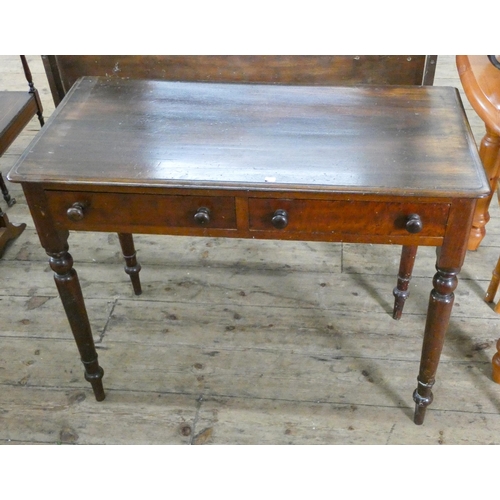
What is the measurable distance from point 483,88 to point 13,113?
1.74 meters

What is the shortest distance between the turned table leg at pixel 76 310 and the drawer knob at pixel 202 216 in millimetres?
359

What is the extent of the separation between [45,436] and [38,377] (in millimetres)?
219

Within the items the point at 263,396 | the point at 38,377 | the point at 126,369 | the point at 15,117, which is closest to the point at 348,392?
the point at 263,396

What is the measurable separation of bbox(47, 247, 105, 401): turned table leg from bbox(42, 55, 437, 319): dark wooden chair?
0.44 metres

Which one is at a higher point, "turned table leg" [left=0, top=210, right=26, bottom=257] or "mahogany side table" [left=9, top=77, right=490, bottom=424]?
"mahogany side table" [left=9, top=77, right=490, bottom=424]

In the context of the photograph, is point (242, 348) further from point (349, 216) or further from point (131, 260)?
point (349, 216)

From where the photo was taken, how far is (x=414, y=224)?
3.93ft

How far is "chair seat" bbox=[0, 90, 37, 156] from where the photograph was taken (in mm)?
2232

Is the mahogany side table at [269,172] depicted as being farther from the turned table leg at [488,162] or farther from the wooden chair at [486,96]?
the turned table leg at [488,162]

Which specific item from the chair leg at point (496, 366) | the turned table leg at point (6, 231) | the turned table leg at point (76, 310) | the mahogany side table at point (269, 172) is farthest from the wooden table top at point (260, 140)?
the turned table leg at point (6, 231)

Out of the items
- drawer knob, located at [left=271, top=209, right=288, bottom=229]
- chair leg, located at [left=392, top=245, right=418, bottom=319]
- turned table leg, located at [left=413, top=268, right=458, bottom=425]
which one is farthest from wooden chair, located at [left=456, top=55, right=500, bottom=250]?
drawer knob, located at [left=271, top=209, right=288, bottom=229]

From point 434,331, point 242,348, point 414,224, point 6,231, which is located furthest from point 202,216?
point 6,231

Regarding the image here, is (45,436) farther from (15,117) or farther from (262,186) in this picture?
(15,117)

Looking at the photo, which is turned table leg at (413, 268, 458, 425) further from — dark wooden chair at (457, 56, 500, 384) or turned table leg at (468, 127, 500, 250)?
turned table leg at (468, 127, 500, 250)
